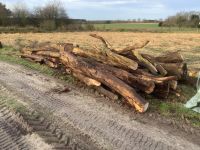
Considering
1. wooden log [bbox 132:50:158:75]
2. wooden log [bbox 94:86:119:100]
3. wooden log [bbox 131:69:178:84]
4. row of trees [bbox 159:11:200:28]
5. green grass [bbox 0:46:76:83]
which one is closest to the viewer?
wooden log [bbox 131:69:178:84]

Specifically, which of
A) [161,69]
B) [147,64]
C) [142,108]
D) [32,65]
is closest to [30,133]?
[142,108]

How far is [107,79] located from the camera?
810 centimetres

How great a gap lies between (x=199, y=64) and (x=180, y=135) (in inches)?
353

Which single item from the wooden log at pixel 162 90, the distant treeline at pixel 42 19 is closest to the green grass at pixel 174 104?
the wooden log at pixel 162 90

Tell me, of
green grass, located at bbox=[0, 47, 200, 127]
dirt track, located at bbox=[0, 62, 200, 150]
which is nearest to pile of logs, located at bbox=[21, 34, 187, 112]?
green grass, located at bbox=[0, 47, 200, 127]

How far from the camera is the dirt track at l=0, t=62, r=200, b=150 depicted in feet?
Answer: 19.0

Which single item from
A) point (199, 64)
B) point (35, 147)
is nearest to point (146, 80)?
point (35, 147)

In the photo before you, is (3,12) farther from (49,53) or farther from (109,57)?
(109,57)

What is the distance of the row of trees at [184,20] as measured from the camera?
68644 mm

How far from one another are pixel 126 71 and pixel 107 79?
0.52m

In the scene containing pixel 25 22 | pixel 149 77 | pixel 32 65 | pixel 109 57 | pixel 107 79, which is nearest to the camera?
pixel 149 77

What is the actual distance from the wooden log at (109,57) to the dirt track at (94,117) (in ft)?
3.28

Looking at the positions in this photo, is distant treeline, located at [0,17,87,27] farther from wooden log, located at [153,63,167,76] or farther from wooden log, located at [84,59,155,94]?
wooden log, located at [84,59,155,94]

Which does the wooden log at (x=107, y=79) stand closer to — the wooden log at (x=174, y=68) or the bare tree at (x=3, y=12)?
the wooden log at (x=174, y=68)
